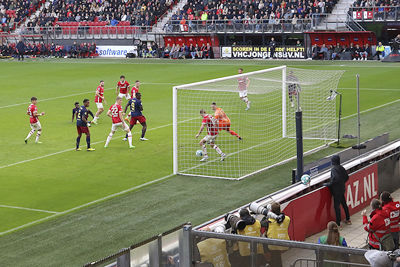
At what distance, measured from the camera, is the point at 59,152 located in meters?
24.7

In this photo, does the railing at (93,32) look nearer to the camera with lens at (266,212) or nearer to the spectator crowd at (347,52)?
the spectator crowd at (347,52)

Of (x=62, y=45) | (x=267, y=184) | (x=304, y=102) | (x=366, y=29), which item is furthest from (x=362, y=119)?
(x=62, y=45)

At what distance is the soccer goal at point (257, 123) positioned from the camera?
21.8 metres

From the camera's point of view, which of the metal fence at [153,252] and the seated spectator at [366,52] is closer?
the metal fence at [153,252]

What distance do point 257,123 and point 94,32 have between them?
41.0m

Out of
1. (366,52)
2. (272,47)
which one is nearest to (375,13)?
(366,52)

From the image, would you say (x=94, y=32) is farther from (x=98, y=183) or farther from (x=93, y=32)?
(x=98, y=183)

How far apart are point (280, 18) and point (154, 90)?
21425 mm

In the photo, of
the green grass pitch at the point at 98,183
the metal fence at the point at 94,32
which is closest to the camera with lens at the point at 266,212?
the green grass pitch at the point at 98,183

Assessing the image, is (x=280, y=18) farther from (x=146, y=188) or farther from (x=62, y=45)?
(x=146, y=188)

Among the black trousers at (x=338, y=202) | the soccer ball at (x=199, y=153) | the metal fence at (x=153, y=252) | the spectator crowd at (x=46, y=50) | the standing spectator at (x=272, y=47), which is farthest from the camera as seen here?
the spectator crowd at (x=46, y=50)

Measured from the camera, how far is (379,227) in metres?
12.5

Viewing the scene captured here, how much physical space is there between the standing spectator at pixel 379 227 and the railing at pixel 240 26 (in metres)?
43.9

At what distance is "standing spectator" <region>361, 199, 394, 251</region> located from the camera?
1247 cm
